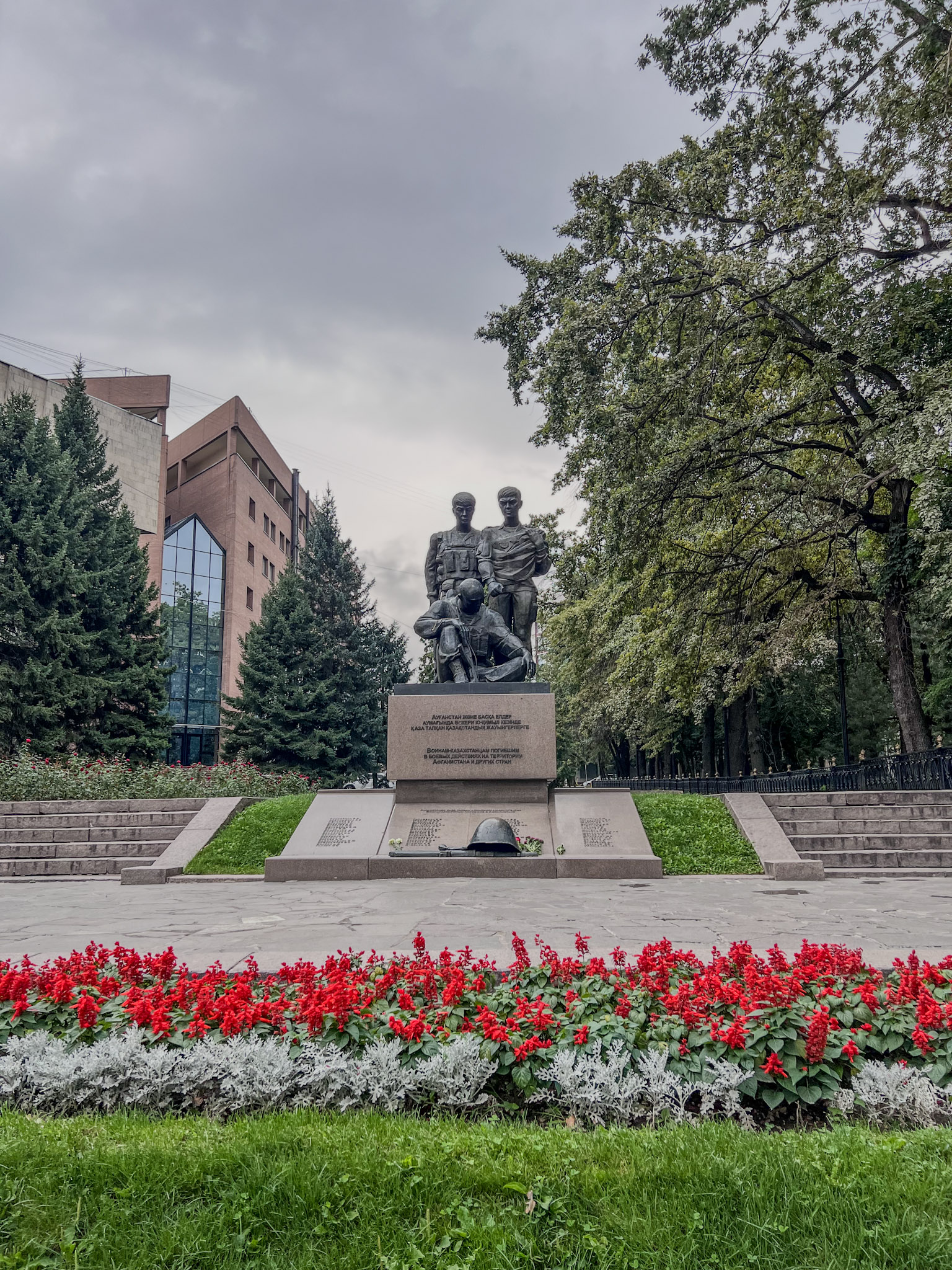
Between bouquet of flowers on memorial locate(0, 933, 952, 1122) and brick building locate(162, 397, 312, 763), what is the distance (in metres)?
40.9

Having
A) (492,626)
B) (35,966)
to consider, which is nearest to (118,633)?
(492,626)

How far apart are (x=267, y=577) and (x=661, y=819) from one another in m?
42.8

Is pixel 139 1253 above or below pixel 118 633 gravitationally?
below

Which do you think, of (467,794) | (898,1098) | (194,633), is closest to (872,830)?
(467,794)

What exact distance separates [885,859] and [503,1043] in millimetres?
9498

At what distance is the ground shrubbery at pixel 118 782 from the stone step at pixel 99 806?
94 centimetres

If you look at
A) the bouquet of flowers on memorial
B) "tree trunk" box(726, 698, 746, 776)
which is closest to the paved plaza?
the bouquet of flowers on memorial

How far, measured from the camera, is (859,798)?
493 inches

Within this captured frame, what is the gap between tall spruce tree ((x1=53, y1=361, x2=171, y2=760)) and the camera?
77.4 ft

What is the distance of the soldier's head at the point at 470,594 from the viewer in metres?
13.5

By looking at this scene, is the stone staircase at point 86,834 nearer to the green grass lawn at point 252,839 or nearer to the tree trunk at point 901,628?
the green grass lawn at point 252,839

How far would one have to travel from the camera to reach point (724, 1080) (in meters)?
2.79

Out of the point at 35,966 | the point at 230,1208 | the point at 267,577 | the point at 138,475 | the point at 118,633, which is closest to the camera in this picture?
the point at 230,1208

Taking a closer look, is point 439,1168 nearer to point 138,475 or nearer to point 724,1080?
point 724,1080
